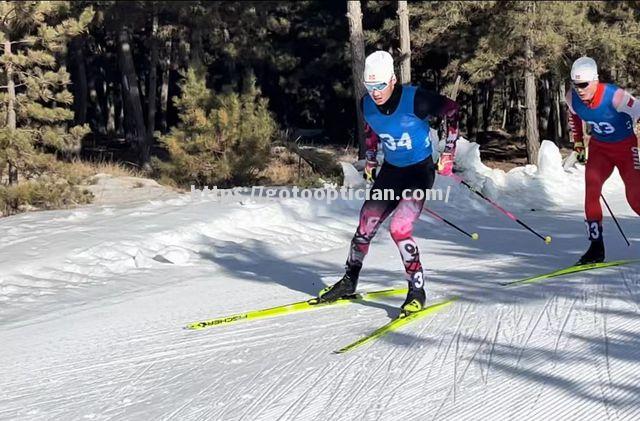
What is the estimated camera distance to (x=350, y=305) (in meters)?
6.20

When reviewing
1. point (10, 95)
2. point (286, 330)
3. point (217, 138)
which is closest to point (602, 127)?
point (286, 330)

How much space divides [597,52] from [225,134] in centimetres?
1229

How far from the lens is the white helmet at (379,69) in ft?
18.5

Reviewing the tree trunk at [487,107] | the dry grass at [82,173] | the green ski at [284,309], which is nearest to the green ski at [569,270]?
the green ski at [284,309]

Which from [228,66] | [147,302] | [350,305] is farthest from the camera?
[228,66]

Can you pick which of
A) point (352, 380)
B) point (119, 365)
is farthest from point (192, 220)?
point (352, 380)

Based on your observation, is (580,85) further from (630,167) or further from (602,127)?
(630,167)

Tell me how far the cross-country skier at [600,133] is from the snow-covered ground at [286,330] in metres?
0.68

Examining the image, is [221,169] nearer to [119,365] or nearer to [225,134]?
[225,134]

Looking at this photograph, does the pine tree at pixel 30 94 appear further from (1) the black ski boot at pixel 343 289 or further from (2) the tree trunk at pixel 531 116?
(2) the tree trunk at pixel 531 116

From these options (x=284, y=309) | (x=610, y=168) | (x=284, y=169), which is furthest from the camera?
(x=284, y=169)

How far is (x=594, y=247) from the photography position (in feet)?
23.9

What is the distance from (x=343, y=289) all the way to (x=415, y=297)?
2.60ft

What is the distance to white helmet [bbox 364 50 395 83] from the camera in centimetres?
562
